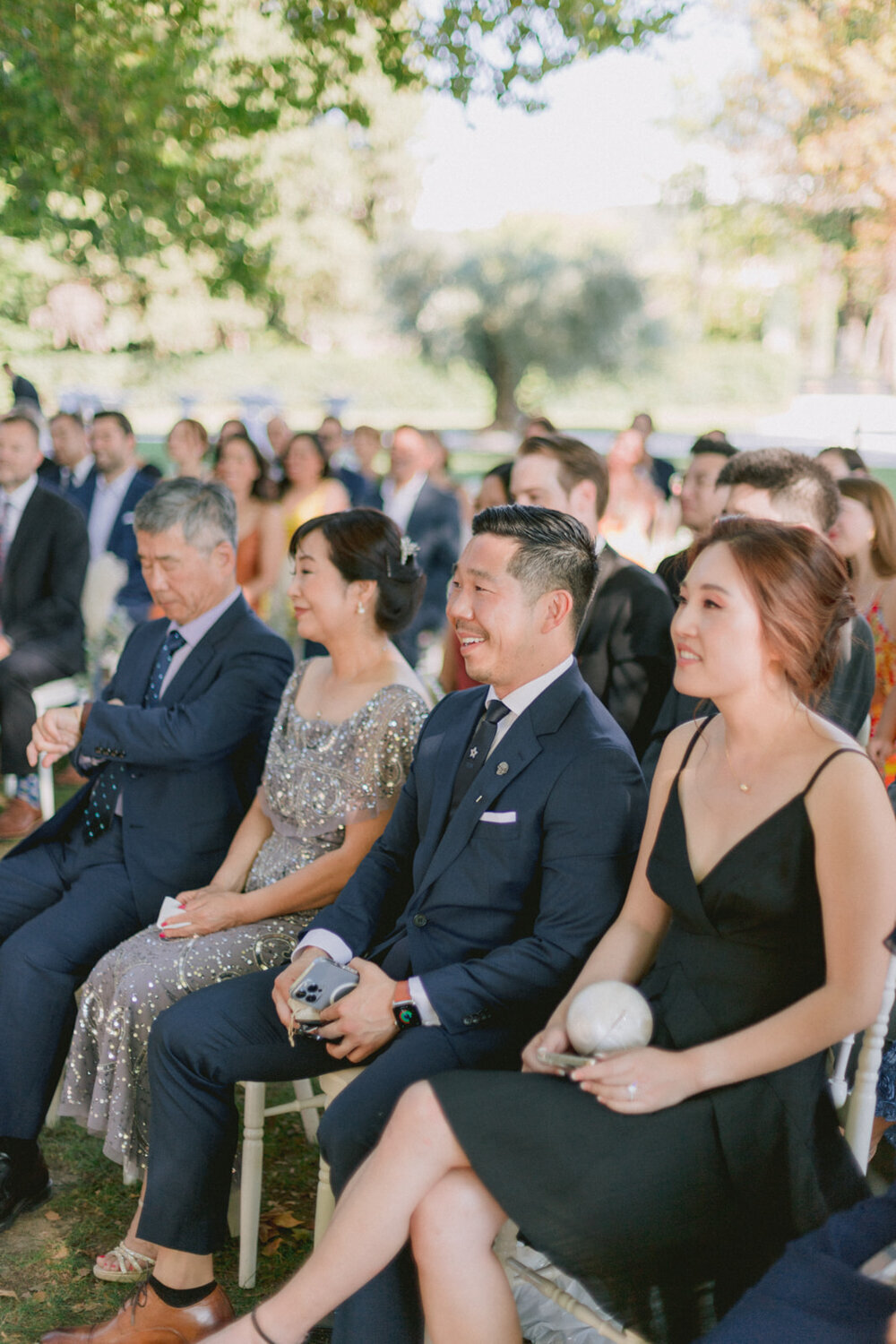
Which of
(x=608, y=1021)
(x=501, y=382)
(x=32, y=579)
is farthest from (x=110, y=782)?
(x=501, y=382)

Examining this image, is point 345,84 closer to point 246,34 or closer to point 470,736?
point 246,34

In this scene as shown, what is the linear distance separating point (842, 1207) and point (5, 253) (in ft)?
64.4

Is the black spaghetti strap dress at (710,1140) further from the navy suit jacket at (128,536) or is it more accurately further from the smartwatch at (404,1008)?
the navy suit jacket at (128,536)

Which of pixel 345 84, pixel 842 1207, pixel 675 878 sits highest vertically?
pixel 345 84

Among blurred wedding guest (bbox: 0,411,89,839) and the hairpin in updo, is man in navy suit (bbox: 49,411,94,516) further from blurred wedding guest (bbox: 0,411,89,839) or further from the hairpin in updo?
the hairpin in updo

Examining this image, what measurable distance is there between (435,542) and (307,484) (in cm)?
109

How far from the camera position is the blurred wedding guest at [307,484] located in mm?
8258

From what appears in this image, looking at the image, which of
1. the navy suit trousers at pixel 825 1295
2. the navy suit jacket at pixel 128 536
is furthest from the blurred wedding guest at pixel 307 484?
the navy suit trousers at pixel 825 1295

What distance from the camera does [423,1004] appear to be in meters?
2.32

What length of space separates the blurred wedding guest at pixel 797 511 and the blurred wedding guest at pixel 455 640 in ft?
4.85

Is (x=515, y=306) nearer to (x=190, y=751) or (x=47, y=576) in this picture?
(x=47, y=576)

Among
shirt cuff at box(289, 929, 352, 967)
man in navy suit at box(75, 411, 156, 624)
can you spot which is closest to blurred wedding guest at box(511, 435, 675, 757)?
shirt cuff at box(289, 929, 352, 967)

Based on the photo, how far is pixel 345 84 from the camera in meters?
7.33

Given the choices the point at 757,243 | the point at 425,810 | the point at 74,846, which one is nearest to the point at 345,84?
the point at 74,846
